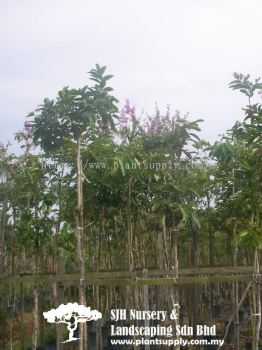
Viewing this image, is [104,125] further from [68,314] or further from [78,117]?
[68,314]

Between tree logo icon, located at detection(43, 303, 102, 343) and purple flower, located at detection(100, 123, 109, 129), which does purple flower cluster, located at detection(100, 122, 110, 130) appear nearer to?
purple flower, located at detection(100, 123, 109, 129)

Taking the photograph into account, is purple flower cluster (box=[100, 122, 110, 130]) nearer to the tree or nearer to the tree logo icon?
the tree

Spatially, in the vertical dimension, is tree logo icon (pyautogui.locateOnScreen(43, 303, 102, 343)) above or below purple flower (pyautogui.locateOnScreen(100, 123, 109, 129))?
below

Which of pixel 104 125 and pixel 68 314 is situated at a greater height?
pixel 104 125

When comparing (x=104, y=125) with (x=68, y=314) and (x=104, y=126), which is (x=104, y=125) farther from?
(x=68, y=314)

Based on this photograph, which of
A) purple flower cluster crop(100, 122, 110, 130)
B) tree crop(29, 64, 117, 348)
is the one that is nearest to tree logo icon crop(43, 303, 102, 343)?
tree crop(29, 64, 117, 348)

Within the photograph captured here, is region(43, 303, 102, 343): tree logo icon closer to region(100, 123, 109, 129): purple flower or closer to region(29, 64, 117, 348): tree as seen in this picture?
region(29, 64, 117, 348): tree

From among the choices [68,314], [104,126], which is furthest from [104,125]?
[68,314]

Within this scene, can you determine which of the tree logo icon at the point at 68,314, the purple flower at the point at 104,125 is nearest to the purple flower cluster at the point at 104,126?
the purple flower at the point at 104,125

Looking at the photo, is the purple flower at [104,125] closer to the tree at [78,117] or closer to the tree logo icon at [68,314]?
the tree at [78,117]

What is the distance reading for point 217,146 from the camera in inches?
225

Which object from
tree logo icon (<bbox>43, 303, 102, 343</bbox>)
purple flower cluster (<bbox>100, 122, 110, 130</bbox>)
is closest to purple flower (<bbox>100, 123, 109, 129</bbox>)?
purple flower cluster (<bbox>100, 122, 110, 130</bbox>)

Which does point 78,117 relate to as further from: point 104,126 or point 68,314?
point 68,314

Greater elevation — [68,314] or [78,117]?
[78,117]
